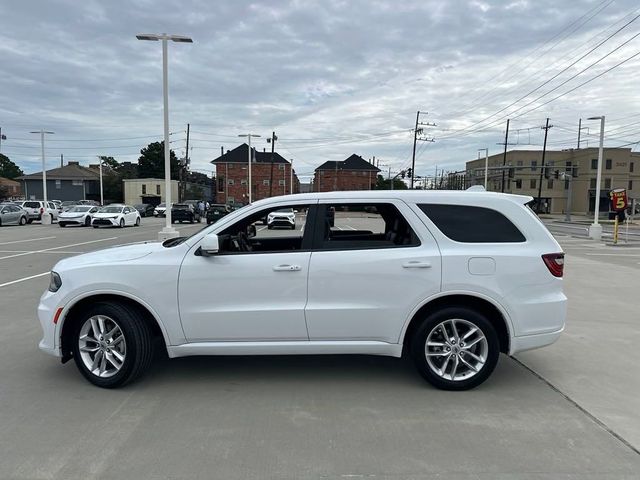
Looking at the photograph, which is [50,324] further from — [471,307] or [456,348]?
[471,307]

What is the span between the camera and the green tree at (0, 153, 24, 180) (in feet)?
405

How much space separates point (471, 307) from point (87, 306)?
138 inches

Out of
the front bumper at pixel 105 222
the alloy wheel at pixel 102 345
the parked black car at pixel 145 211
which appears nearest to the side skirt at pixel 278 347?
the alloy wheel at pixel 102 345

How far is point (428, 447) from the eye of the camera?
3.41 meters

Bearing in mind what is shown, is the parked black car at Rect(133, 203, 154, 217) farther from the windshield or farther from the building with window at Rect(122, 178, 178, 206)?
the windshield

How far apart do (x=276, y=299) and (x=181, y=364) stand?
1.54 m

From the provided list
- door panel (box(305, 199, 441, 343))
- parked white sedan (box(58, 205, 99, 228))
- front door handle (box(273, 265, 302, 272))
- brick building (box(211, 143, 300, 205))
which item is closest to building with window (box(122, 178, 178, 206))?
brick building (box(211, 143, 300, 205))

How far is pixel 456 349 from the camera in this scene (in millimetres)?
4371

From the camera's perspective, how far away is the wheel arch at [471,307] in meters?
4.37

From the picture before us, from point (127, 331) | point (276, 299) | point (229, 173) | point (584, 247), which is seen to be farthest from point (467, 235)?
point (229, 173)

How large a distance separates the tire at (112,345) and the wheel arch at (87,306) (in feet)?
0.16

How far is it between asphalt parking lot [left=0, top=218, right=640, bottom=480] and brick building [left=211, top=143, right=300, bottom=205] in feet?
Answer: 289

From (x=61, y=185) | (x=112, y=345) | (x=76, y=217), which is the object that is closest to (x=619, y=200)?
(x=112, y=345)

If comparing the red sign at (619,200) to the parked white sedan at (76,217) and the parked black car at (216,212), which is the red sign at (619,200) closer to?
the parked black car at (216,212)
